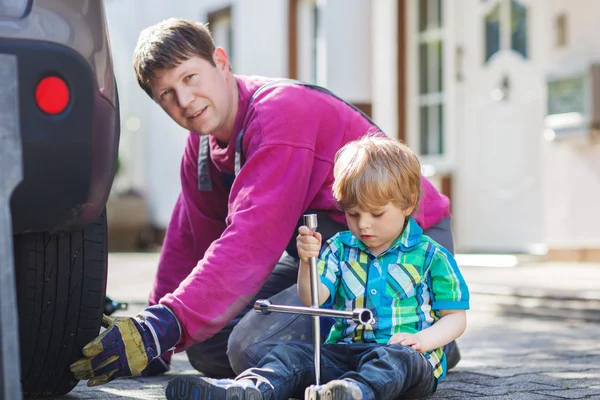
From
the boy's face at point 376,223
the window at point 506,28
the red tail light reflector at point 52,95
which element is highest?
the window at point 506,28

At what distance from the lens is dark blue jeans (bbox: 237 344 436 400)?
2393 millimetres

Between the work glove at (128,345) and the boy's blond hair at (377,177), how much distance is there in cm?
57

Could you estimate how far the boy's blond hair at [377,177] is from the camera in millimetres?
2584

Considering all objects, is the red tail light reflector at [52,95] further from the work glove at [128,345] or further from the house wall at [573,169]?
the house wall at [573,169]

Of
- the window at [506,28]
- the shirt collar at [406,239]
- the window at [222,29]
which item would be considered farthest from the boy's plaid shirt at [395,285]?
the window at [222,29]

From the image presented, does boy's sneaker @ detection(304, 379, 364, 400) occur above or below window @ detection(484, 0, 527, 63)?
below

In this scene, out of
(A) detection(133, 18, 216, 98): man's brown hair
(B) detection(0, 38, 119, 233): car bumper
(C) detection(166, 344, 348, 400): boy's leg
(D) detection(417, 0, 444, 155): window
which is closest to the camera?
(B) detection(0, 38, 119, 233): car bumper

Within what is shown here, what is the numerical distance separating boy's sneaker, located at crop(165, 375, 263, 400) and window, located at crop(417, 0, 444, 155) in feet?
20.9

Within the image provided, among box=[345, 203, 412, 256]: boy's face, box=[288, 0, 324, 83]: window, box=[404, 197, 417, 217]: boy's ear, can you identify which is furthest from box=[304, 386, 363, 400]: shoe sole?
box=[288, 0, 324, 83]: window

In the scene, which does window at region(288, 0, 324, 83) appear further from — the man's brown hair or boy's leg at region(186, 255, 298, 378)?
the man's brown hair

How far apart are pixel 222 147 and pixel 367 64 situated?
3.73 meters

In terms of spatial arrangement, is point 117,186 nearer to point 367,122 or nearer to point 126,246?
point 126,246

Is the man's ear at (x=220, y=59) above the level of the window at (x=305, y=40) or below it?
below

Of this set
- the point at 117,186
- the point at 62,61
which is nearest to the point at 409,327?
the point at 62,61
